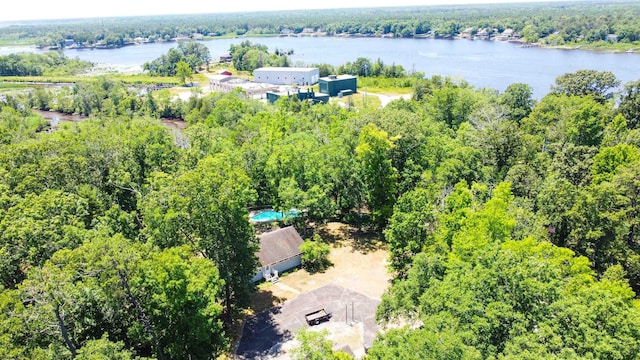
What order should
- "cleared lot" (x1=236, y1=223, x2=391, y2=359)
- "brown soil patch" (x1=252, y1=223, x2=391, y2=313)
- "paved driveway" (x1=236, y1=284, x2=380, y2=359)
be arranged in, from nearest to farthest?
"paved driveway" (x1=236, y1=284, x2=380, y2=359)
"cleared lot" (x1=236, y1=223, x2=391, y2=359)
"brown soil patch" (x1=252, y1=223, x2=391, y2=313)

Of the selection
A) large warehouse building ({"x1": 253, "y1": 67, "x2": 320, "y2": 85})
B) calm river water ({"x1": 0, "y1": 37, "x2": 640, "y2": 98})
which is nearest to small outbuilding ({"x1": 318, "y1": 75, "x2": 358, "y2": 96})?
large warehouse building ({"x1": 253, "y1": 67, "x2": 320, "y2": 85})

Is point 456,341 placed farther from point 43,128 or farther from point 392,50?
point 392,50

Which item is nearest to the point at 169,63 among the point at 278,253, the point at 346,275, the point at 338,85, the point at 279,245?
the point at 338,85

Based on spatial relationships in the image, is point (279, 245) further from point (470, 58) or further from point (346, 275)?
point (470, 58)

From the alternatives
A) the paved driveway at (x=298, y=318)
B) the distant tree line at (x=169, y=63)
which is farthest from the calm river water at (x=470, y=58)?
the paved driveway at (x=298, y=318)

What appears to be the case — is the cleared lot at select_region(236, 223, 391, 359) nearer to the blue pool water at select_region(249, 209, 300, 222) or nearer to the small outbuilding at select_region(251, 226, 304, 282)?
the small outbuilding at select_region(251, 226, 304, 282)

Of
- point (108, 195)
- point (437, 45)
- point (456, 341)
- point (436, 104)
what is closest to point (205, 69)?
point (437, 45)
